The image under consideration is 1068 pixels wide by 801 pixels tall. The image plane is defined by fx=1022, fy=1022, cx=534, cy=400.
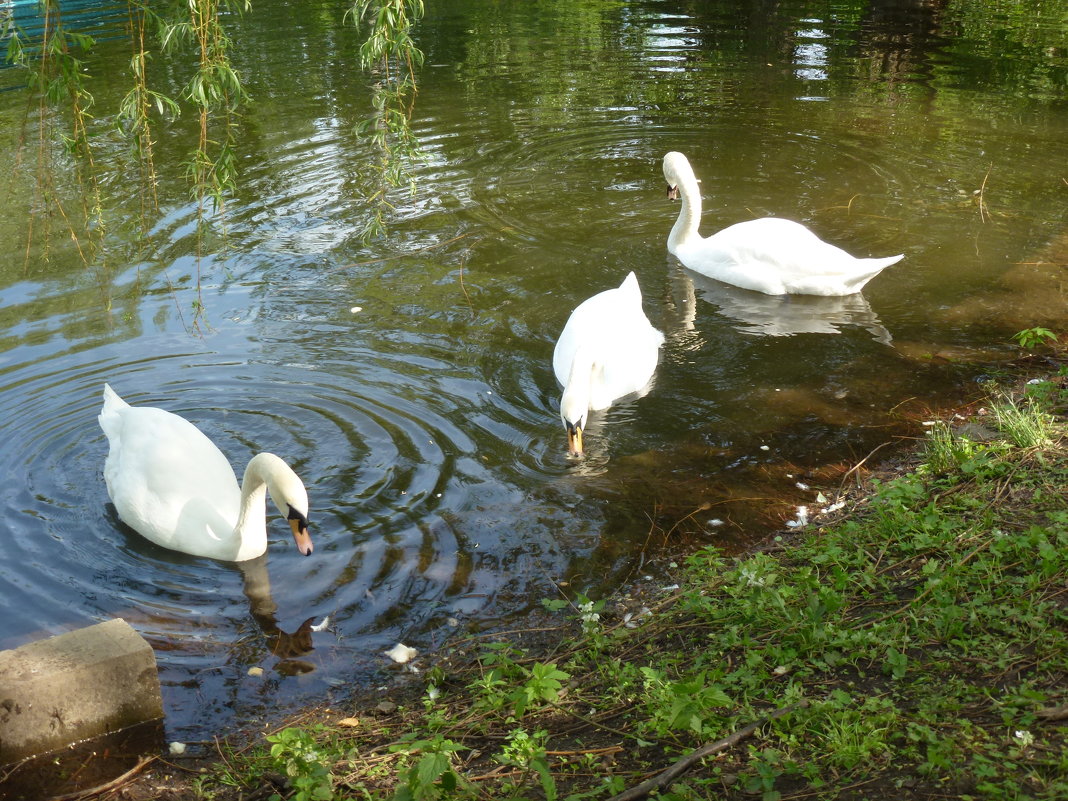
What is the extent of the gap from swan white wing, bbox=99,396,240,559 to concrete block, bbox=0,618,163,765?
119 centimetres

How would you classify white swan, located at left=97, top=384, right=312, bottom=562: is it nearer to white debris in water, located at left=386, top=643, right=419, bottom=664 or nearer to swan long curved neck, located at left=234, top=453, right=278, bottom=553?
swan long curved neck, located at left=234, top=453, right=278, bottom=553

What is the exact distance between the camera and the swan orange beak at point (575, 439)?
20.6ft

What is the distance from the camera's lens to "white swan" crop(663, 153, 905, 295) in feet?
27.7

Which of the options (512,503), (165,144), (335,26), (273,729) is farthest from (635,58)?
(273,729)

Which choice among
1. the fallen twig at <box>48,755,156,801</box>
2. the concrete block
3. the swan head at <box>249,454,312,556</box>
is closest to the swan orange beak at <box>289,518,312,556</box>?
the swan head at <box>249,454,312,556</box>

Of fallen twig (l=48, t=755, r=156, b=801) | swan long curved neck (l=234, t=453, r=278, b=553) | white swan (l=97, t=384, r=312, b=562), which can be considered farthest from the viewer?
white swan (l=97, t=384, r=312, b=562)

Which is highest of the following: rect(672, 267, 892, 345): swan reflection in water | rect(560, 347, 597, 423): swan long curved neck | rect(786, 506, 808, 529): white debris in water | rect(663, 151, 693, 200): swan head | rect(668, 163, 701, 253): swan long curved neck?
rect(663, 151, 693, 200): swan head

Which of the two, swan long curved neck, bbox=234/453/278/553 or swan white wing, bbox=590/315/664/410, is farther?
swan white wing, bbox=590/315/664/410

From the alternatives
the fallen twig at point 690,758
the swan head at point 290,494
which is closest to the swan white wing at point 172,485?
the swan head at point 290,494

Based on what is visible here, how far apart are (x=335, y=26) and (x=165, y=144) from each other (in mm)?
7999

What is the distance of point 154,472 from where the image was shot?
5.57 meters

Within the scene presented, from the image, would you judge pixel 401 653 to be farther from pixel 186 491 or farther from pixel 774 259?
pixel 774 259

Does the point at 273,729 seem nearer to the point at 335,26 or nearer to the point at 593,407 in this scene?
the point at 593,407

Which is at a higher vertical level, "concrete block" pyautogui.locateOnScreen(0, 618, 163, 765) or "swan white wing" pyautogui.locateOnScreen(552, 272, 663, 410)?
"swan white wing" pyautogui.locateOnScreen(552, 272, 663, 410)
